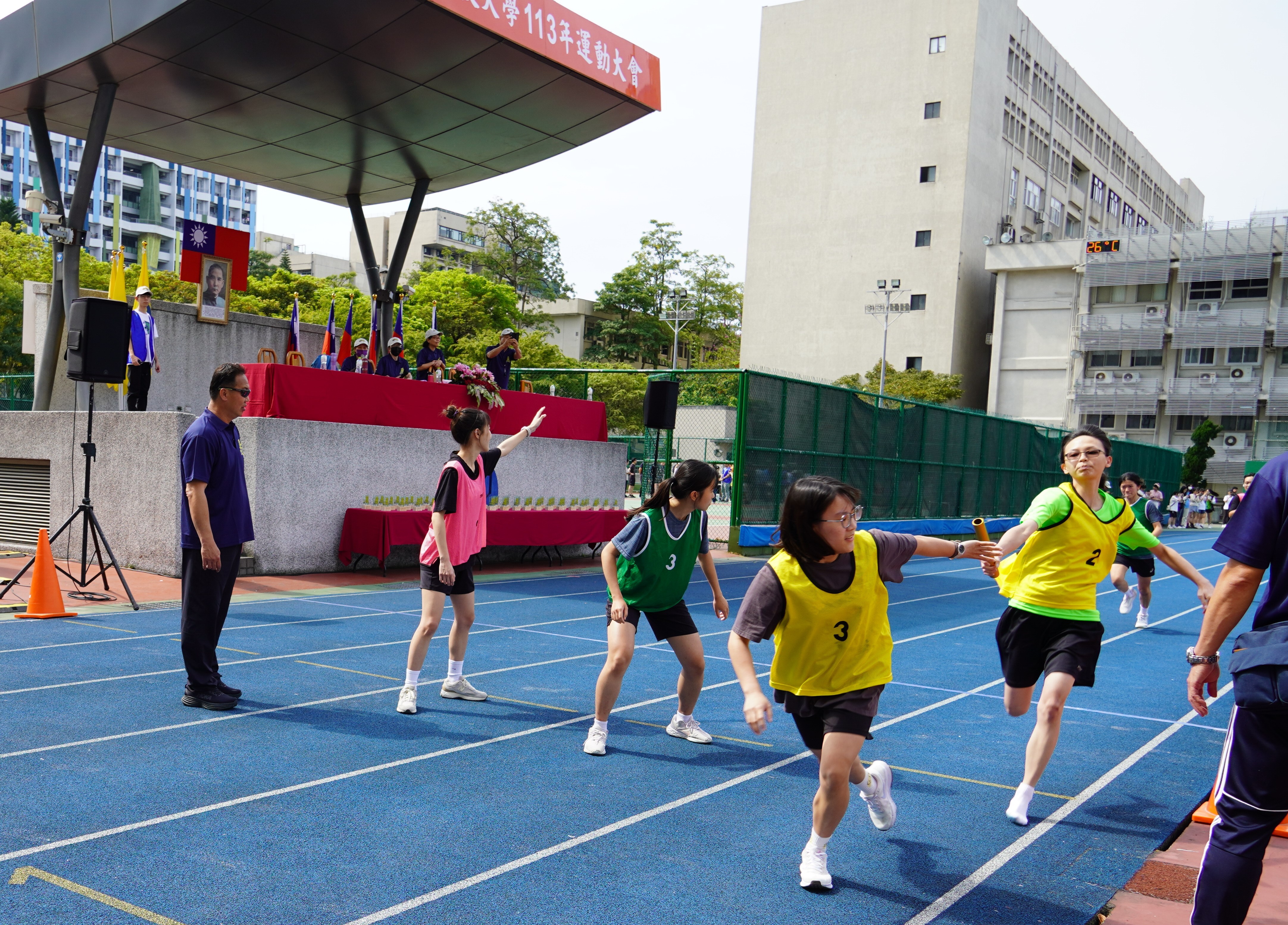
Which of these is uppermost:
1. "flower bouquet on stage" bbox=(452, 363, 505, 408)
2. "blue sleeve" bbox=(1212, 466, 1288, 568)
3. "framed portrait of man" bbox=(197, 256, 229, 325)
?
"framed portrait of man" bbox=(197, 256, 229, 325)

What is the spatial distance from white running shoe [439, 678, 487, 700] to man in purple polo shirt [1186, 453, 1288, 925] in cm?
497

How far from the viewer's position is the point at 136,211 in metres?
105

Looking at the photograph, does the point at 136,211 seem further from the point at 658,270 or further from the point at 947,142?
the point at 947,142

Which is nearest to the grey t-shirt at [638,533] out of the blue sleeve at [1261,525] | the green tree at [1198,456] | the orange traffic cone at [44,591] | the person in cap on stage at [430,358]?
the blue sleeve at [1261,525]

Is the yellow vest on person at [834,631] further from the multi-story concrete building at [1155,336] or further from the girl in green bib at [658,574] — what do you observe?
the multi-story concrete building at [1155,336]

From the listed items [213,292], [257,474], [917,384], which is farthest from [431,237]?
[257,474]

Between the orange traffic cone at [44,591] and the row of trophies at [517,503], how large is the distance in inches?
163

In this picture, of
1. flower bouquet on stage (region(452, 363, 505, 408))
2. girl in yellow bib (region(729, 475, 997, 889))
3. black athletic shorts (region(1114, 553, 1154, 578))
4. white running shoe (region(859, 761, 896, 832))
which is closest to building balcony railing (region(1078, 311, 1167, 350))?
black athletic shorts (region(1114, 553, 1154, 578))

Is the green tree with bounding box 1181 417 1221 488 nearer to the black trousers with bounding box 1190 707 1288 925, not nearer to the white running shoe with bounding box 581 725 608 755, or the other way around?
the white running shoe with bounding box 581 725 608 755

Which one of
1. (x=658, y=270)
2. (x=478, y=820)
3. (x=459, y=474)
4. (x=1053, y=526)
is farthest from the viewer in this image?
(x=658, y=270)

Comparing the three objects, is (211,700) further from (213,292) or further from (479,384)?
(213,292)

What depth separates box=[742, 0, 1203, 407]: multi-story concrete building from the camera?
62.4 m

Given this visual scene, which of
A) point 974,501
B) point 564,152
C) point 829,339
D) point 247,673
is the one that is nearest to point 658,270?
point 829,339

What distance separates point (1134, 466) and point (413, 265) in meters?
74.0
